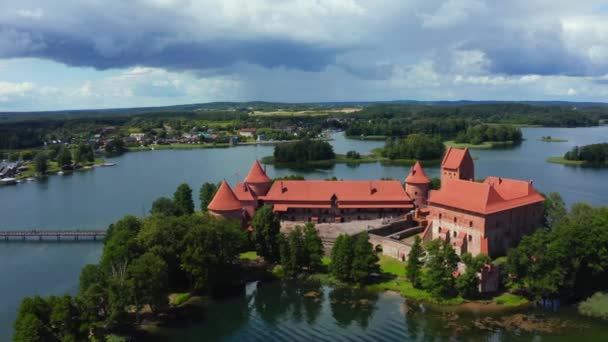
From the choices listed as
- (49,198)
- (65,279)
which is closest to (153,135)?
(49,198)

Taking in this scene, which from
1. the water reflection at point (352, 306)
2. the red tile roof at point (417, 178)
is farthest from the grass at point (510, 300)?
the red tile roof at point (417, 178)

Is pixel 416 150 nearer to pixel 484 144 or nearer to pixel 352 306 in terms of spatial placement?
pixel 484 144

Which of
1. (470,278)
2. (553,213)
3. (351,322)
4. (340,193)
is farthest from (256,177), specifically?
(553,213)

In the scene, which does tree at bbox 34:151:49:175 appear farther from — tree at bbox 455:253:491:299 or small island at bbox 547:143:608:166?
small island at bbox 547:143:608:166

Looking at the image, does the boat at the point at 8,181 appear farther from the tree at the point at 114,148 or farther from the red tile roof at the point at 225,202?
the red tile roof at the point at 225,202

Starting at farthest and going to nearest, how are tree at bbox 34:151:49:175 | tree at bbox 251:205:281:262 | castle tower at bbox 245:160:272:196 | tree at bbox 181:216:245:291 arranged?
1. tree at bbox 34:151:49:175
2. castle tower at bbox 245:160:272:196
3. tree at bbox 251:205:281:262
4. tree at bbox 181:216:245:291

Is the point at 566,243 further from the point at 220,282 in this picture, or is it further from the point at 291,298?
the point at 220,282

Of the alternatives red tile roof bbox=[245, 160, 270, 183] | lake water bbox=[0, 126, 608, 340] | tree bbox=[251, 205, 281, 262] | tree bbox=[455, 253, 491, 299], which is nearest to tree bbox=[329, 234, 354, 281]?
tree bbox=[251, 205, 281, 262]
